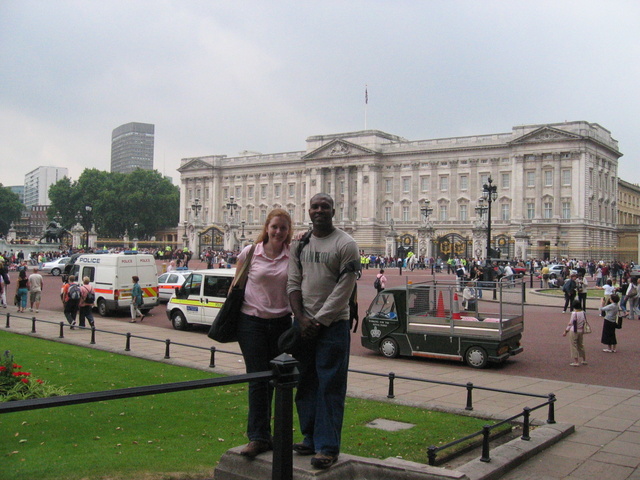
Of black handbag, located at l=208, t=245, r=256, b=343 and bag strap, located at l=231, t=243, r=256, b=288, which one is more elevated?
bag strap, located at l=231, t=243, r=256, b=288

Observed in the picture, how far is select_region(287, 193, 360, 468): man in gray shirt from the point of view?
16.1 ft

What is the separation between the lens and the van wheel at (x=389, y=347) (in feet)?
→ 49.2

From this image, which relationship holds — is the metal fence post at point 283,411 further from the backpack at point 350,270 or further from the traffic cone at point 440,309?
the traffic cone at point 440,309

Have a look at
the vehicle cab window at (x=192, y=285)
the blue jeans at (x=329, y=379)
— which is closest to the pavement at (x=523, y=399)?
the vehicle cab window at (x=192, y=285)

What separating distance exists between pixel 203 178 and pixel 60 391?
9563 cm

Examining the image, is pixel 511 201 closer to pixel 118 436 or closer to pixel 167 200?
pixel 167 200

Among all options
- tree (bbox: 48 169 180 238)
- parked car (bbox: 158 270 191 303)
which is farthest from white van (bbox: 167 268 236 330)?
tree (bbox: 48 169 180 238)

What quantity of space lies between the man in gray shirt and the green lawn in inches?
69.7

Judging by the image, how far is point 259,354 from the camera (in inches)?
203

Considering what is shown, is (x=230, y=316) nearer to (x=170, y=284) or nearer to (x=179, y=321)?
(x=179, y=321)

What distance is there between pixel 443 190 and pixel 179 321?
66.6 meters

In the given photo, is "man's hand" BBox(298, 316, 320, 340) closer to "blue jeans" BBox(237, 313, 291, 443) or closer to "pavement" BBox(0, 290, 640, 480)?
"blue jeans" BBox(237, 313, 291, 443)

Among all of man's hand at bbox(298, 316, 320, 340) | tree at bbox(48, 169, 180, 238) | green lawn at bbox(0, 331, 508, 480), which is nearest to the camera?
man's hand at bbox(298, 316, 320, 340)

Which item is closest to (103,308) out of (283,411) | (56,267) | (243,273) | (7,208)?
(243,273)
